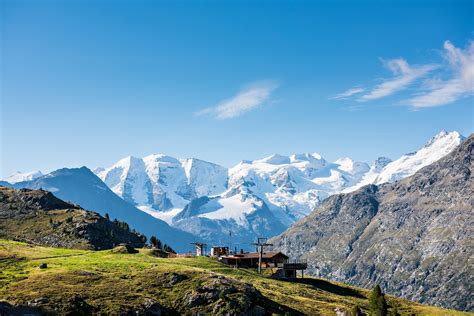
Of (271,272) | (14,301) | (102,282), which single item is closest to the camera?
(14,301)

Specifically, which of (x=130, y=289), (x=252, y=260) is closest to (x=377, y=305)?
(x=130, y=289)

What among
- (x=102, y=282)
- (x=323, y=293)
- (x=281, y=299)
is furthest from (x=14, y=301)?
(x=323, y=293)

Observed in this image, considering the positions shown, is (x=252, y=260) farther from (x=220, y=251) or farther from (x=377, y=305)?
(x=377, y=305)

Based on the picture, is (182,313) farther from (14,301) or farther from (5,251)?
(5,251)

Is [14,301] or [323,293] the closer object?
[14,301]

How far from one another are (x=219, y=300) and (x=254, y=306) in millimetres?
6355

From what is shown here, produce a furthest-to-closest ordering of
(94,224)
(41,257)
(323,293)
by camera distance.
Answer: (94,224) → (323,293) → (41,257)

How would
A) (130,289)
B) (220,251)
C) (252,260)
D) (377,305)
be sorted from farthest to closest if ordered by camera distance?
(220,251) → (252,260) → (377,305) → (130,289)

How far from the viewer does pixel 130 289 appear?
97875mm

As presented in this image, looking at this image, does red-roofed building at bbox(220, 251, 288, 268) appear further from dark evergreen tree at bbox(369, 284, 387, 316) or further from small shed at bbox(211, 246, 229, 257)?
dark evergreen tree at bbox(369, 284, 387, 316)

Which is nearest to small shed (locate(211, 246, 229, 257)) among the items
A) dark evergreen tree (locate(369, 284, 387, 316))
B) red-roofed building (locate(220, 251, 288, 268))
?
red-roofed building (locate(220, 251, 288, 268))

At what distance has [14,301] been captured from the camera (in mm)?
84188

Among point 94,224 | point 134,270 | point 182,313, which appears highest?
point 94,224

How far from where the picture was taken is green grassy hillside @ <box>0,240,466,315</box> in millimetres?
89125
